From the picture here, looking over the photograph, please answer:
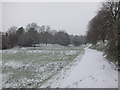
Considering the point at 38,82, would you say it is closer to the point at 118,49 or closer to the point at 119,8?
the point at 118,49

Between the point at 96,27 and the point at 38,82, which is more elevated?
the point at 96,27

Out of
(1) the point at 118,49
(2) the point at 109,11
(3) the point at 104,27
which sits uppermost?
(2) the point at 109,11

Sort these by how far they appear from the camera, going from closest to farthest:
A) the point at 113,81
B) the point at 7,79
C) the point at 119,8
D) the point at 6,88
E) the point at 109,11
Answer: the point at 113,81 < the point at 6,88 < the point at 7,79 < the point at 119,8 < the point at 109,11

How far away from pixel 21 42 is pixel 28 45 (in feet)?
9.99

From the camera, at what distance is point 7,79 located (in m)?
8.14

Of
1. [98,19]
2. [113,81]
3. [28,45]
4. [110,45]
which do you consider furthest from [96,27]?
[28,45]

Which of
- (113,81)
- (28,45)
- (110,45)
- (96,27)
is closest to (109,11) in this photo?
(96,27)

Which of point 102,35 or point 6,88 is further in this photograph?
point 102,35

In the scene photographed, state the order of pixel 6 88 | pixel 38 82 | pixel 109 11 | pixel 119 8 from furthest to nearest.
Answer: pixel 109 11 < pixel 119 8 < pixel 38 82 < pixel 6 88

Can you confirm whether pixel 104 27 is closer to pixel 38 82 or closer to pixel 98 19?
pixel 98 19

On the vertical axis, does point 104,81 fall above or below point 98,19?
below

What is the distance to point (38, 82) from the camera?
7.41 meters

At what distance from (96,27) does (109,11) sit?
14.7 ft

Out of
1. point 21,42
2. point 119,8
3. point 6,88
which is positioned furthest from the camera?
point 21,42
